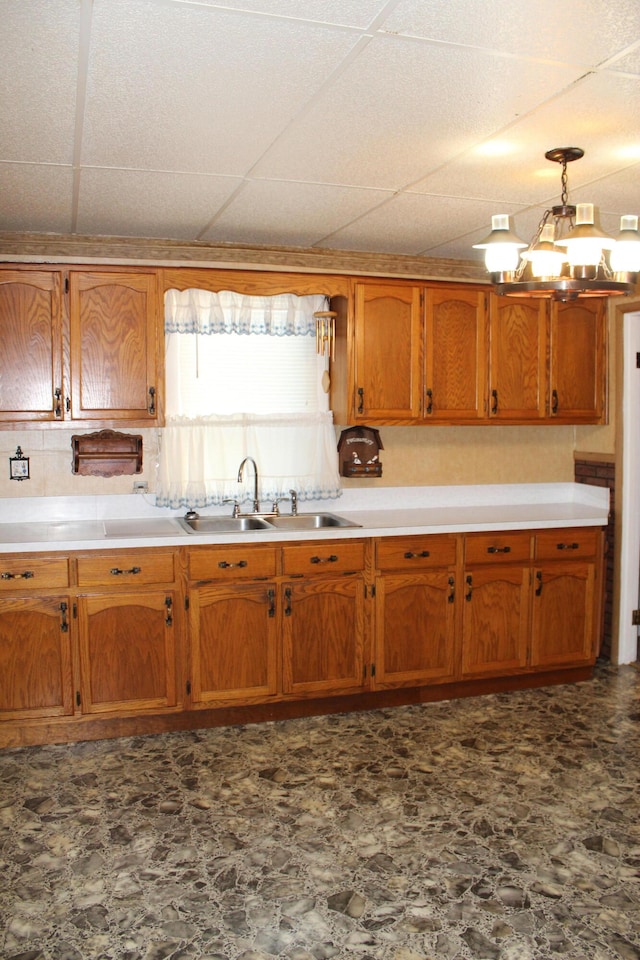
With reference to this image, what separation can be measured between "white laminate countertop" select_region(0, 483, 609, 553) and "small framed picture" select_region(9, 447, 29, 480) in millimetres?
131

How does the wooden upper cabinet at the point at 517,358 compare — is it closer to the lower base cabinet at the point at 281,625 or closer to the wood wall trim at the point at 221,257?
the wood wall trim at the point at 221,257

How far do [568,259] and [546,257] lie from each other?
7cm

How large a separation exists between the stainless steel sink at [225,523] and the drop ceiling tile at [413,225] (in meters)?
1.62

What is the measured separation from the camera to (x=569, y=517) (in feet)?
15.1

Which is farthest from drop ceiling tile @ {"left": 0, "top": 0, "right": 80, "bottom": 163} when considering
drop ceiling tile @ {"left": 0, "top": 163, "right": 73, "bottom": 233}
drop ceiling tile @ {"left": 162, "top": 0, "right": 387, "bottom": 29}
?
drop ceiling tile @ {"left": 162, "top": 0, "right": 387, "bottom": 29}

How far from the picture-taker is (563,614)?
4555mm

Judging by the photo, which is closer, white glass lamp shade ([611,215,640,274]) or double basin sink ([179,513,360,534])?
white glass lamp shade ([611,215,640,274])

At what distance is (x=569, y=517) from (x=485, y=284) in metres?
1.46

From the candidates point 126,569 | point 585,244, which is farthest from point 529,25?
point 126,569

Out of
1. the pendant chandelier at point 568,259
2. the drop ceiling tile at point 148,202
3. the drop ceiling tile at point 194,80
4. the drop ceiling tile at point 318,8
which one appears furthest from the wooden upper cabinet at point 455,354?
the drop ceiling tile at point 318,8

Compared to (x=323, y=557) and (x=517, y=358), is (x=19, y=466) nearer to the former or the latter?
(x=323, y=557)

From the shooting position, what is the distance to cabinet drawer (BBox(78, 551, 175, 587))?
371cm

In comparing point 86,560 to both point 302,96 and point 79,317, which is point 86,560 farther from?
point 302,96

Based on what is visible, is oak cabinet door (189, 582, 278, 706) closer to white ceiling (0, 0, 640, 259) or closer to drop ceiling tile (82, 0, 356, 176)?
white ceiling (0, 0, 640, 259)
